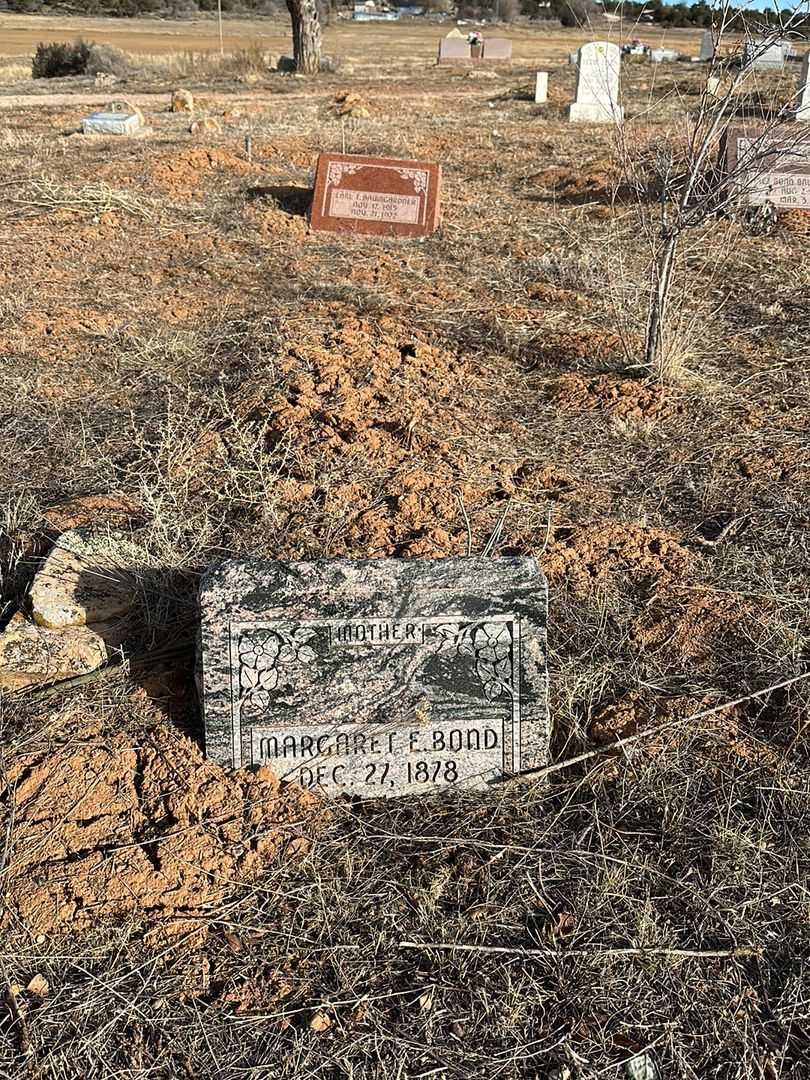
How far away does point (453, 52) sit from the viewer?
90.2ft

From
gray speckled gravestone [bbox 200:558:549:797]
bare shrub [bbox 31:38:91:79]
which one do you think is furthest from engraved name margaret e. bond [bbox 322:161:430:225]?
bare shrub [bbox 31:38:91:79]

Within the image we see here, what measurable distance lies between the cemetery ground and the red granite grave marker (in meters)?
1.04

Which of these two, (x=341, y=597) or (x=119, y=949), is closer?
(x=119, y=949)

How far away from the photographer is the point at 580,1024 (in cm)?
205

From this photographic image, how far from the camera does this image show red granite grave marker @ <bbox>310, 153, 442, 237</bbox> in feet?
26.5

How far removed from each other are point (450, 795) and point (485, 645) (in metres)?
0.42

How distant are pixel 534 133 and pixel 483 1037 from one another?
501 inches

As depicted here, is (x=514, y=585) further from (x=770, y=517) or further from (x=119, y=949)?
(x=770, y=517)

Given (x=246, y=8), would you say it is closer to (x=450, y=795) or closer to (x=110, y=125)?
(x=110, y=125)

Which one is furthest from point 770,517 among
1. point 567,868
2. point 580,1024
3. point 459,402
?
point 580,1024

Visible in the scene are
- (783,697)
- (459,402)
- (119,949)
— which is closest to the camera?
(119,949)

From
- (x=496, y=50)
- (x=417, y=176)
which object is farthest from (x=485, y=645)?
(x=496, y=50)

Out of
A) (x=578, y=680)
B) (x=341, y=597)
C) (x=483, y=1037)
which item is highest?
(x=341, y=597)

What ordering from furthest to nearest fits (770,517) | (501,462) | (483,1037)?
(501,462) < (770,517) < (483,1037)
